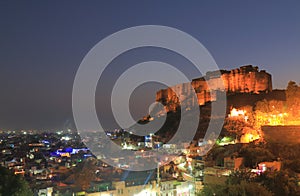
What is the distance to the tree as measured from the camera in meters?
11.2

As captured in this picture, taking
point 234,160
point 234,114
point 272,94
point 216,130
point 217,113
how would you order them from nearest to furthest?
1. point 234,160
2. point 216,130
3. point 234,114
4. point 217,113
5. point 272,94

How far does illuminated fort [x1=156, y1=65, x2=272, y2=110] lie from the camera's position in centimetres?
4412

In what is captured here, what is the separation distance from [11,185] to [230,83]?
127ft

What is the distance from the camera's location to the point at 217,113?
39.2m

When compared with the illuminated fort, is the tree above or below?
below

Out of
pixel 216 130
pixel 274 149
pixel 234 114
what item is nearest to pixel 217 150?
pixel 274 149

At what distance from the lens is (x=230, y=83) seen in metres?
46.3

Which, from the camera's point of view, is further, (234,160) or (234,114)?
(234,114)

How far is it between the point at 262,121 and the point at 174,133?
14100 millimetres

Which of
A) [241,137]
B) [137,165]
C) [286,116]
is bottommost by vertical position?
[137,165]

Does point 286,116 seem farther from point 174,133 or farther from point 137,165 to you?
point 174,133

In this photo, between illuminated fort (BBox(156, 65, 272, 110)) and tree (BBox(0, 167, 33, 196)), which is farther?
illuminated fort (BBox(156, 65, 272, 110))

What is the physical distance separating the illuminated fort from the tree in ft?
121

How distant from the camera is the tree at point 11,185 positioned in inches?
443
